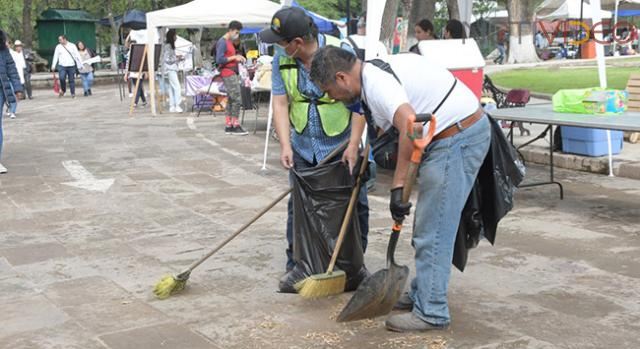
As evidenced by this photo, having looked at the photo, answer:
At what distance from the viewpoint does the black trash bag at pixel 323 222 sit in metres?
4.59

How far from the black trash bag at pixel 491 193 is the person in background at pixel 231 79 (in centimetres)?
915

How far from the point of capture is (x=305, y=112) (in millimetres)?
4750

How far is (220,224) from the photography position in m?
6.82

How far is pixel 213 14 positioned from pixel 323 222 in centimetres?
1133

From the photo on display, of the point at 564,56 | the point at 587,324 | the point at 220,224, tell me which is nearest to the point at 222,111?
the point at 220,224

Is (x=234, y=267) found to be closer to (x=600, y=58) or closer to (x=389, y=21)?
(x=600, y=58)

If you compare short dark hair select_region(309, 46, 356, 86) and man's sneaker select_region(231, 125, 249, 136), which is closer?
short dark hair select_region(309, 46, 356, 86)

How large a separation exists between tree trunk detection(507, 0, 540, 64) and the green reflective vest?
97.5 ft

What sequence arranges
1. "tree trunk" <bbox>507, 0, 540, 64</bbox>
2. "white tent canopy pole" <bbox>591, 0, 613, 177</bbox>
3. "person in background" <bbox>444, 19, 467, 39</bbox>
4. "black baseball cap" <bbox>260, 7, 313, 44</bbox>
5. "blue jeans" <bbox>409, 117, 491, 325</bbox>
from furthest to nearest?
1. "tree trunk" <bbox>507, 0, 540, 64</bbox>
2. "person in background" <bbox>444, 19, 467, 39</bbox>
3. "white tent canopy pole" <bbox>591, 0, 613, 177</bbox>
4. "black baseball cap" <bbox>260, 7, 313, 44</bbox>
5. "blue jeans" <bbox>409, 117, 491, 325</bbox>

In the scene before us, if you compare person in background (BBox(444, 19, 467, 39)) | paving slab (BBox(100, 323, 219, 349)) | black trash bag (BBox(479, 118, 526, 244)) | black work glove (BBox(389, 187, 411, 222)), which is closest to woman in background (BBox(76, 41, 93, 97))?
person in background (BBox(444, 19, 467, 39))

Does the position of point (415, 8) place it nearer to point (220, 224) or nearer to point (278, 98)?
point (220, 224)

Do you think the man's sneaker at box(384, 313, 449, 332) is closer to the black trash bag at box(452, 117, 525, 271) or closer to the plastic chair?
the black trash bag at box(452, 117, 525, 271)

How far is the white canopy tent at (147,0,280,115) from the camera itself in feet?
49.4

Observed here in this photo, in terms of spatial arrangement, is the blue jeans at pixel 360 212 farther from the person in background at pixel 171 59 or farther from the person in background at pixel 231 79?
the person in background at pixel 171 59
